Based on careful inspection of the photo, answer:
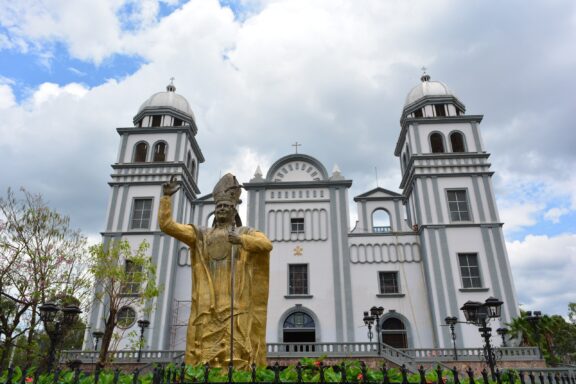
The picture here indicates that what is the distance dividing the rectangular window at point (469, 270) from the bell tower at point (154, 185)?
14.7 m

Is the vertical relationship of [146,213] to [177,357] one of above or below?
above

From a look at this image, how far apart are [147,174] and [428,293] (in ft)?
54.2

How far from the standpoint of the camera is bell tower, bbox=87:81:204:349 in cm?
2067

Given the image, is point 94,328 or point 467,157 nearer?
point 94,328

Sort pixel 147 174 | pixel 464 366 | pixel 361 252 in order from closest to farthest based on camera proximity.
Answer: pixel 464 366, pixel 361 252, pixel 147 174

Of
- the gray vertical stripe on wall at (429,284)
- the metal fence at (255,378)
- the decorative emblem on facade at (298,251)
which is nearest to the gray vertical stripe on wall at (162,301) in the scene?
the decorative emblem on facade at (298,251)

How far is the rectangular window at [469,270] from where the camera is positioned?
20484 millimetres

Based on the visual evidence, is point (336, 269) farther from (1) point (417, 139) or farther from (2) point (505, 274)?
(1) point (417, 139)

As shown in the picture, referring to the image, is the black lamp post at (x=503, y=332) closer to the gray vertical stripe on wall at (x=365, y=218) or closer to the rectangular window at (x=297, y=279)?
the gray vertical stripe on wall at (x=365, y=218)

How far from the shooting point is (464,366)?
16.9m

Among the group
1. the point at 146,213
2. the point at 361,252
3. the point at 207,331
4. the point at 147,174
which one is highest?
the point at 147,174

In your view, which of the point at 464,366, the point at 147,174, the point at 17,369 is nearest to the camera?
the point at 17,369

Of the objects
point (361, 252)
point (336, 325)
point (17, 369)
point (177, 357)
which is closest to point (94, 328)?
point (177, 357)

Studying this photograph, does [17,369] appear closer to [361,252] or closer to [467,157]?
[361,252]
